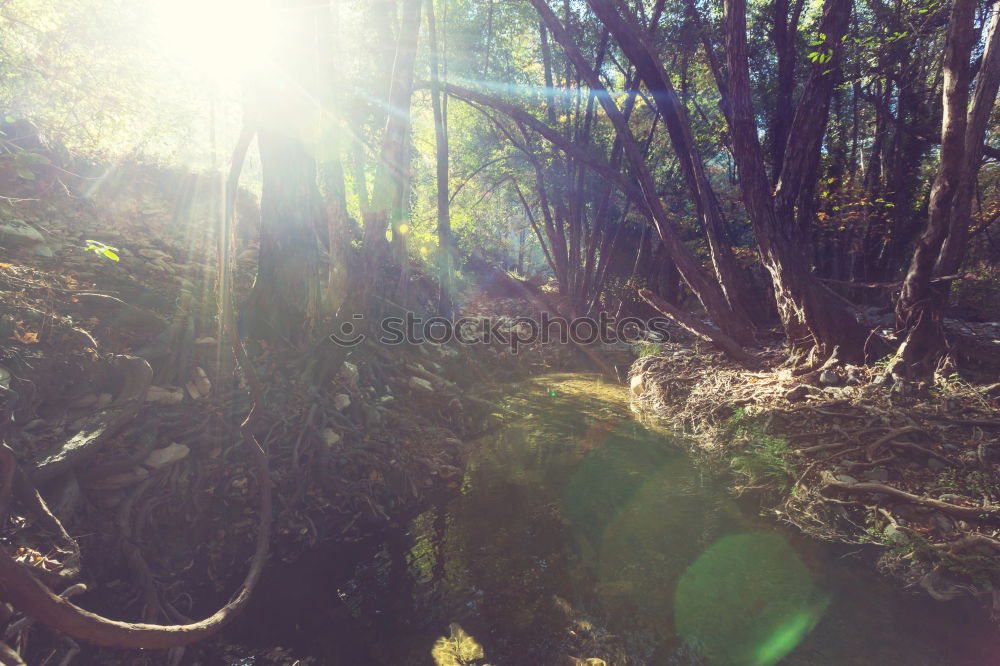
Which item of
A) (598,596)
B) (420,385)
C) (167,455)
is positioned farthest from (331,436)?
(598,596)

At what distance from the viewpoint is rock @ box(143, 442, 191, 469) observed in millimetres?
3803

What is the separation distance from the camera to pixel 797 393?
5664mm

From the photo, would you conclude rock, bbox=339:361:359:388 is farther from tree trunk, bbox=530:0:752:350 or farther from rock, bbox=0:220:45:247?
tree trunk, bbox=530:0:752:350

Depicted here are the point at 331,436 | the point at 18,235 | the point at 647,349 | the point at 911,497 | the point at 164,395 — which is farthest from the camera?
the point at 647,349

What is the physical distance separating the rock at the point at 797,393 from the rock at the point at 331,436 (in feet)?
17.7

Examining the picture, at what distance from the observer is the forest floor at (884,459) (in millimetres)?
3459

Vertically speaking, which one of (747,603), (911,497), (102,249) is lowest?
(747,603)

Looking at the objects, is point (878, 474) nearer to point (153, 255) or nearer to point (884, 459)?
point (884, 459)

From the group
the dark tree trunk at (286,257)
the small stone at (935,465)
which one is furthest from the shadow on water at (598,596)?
the dark tree trunk at (286,257)

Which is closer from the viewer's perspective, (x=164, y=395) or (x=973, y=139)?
(x=164, y=395)

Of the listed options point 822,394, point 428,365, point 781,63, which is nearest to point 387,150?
point 428,365

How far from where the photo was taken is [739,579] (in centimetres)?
366

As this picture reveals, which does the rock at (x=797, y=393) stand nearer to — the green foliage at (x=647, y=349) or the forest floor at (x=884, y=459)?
the forest floor at (x=884, y=459)

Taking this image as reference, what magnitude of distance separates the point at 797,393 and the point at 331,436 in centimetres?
559
